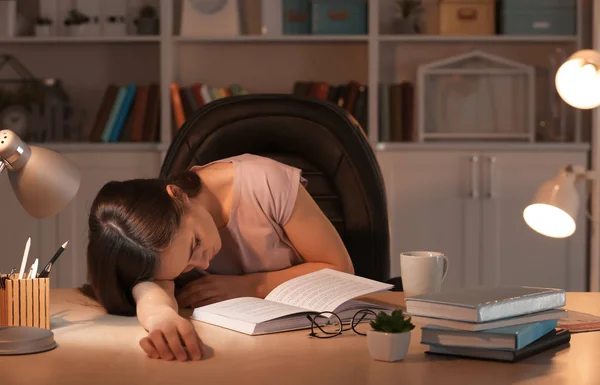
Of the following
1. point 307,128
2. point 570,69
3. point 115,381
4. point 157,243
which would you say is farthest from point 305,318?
point 307,128

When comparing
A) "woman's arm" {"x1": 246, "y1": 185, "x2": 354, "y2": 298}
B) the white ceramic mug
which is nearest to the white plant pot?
the white ceramic mug

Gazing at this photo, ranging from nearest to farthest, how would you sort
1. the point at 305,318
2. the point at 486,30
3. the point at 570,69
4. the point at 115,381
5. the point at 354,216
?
the point at 115,381 < the point at 305,318 < the point at 570,69 < the point at 354,216 < the point at 486,30

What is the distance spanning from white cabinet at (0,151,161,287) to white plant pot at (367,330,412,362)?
2714mm

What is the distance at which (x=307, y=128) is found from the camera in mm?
2197

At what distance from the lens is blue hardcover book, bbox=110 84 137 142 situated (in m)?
3.85

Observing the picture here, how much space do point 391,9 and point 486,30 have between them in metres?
0.46

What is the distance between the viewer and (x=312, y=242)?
1899 mm

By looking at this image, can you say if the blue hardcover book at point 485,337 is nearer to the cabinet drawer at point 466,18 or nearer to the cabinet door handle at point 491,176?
the cabinet door handle at point 491,176

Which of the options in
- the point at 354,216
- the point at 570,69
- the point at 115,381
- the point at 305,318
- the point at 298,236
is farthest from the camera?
the point at 354,216

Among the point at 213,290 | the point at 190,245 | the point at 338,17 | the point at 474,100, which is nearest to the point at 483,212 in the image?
the point at 474,100

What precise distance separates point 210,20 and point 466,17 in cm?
111

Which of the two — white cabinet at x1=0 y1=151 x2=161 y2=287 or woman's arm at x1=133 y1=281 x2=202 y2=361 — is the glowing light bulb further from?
white cabinet at x1=0 y1=151 x2=161 y2=287

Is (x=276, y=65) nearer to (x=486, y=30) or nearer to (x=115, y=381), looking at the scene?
(x=486, y=30)

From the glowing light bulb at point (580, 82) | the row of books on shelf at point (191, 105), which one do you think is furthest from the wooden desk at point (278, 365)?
the row of books on shelf at point (191, 105)
